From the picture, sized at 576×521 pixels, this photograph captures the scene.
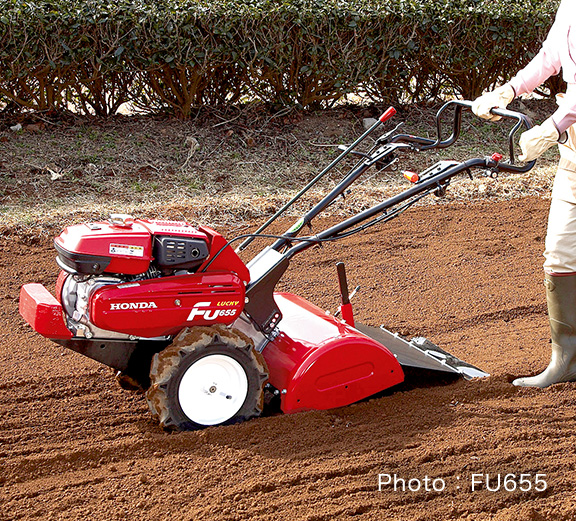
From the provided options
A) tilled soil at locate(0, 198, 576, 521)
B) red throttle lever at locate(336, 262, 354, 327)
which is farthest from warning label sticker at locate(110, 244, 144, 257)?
red throttle lever at locate(336, 262, 354, 327)

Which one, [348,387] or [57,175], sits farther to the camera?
[57,175]

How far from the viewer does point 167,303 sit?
3.05 meters

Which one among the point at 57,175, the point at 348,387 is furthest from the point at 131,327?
the point at 57,175

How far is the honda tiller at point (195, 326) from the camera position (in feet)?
9.89

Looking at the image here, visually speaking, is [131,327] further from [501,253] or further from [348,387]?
[501,253]

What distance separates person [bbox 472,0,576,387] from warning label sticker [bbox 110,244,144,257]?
1636 millimetres

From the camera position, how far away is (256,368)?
318 cm

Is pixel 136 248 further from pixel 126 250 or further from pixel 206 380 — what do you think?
pixel 206 380

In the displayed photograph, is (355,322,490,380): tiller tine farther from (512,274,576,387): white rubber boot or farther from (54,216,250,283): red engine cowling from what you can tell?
(54,216,250,283): red engine cowling

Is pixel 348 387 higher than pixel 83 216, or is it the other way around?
pixel 83 216

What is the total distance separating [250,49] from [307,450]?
15.7 ft

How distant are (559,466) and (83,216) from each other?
3.97 meters

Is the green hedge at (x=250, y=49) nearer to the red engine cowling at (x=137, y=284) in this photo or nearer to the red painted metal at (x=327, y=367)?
the red engine cowling at (x=137, y=284)

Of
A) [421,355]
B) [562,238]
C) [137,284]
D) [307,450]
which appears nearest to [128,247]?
[137,284]
